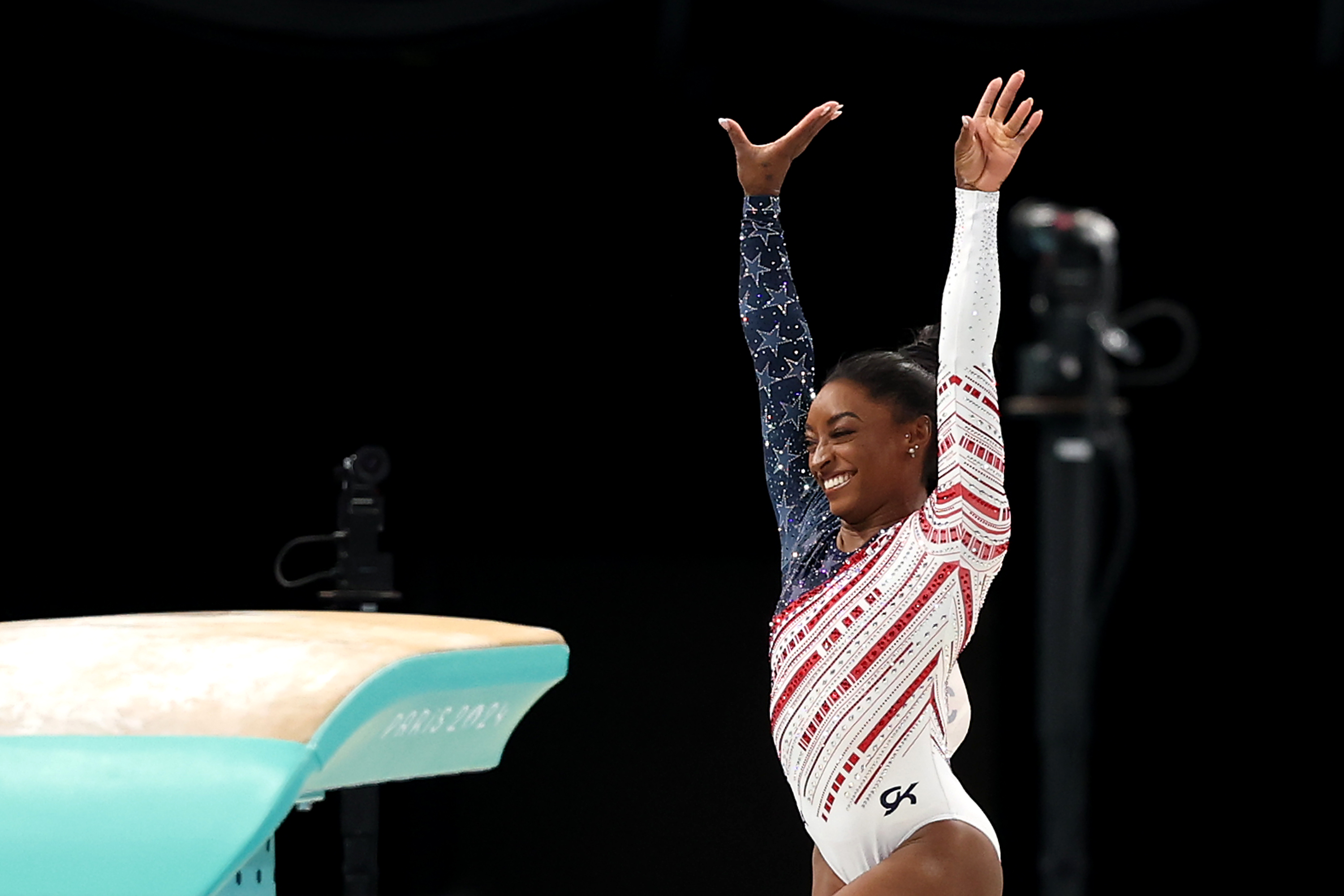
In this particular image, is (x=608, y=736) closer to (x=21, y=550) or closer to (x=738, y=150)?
(x=21, y=550)

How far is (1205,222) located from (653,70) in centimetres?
133

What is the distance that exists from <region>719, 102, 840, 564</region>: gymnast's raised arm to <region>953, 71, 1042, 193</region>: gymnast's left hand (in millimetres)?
314

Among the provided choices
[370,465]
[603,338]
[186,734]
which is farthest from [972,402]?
[603,338]

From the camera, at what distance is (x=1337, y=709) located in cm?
333

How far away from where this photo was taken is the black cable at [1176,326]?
267cm

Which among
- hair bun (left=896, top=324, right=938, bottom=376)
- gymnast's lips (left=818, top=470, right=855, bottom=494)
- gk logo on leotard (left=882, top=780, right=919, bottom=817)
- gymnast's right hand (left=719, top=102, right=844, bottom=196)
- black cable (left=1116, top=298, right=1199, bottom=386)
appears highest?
black cable (left=1116, top=298, right=1199, bottom=386)

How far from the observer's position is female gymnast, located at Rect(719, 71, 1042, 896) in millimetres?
1584

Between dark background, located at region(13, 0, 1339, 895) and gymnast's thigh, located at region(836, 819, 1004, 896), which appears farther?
dark background, located at region(13, 0, 1339, 895)

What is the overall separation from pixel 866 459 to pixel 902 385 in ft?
0.33

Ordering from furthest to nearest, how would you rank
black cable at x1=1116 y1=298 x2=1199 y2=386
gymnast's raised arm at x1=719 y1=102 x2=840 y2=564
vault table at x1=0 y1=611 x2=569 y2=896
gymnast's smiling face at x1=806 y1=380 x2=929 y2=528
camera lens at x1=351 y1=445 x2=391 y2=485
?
camera lens at x1=351 y1=445 x2=391 y2=485, black cable at x1=1116 y1=298 x2=1199 y2=386, gymnast's raised arm at x1=719 y1=102 x2=840 y2=564, gymnast's smiling face at x1=806 y1=380 x2=929 y2=528, vault table at x1=0 y1=611 x2=569 y2=896

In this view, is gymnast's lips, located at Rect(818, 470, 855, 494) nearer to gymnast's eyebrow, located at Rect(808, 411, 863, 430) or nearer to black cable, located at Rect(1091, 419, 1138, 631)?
gymnast's eyebrow, located at Rect(808, 411, 863, 430)

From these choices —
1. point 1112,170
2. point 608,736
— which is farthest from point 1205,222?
point 608,736

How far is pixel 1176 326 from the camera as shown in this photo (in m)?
3.49

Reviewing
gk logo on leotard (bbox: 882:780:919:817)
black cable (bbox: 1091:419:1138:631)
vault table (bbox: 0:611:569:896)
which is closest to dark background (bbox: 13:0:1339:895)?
black cable (bbox: 1091:419:1138:631)
